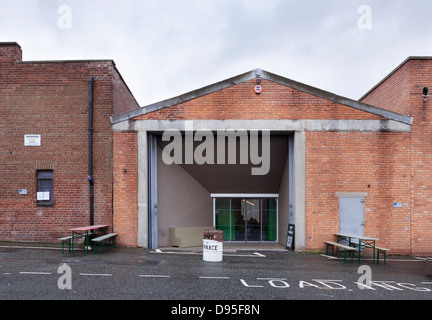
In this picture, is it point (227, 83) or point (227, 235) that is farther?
point (227, 235)

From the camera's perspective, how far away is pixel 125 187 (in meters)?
11.9

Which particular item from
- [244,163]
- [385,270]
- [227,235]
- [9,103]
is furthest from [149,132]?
[385,270]

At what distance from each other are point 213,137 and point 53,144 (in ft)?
20.3

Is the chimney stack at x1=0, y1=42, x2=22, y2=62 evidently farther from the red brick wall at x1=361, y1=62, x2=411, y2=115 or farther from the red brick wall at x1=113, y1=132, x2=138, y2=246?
the red brick wall at x1=361, y1=62, x2=411, y2=115

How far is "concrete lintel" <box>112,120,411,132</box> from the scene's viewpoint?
465 inches

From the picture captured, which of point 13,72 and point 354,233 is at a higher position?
point 13,72

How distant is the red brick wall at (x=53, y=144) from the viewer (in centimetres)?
1208

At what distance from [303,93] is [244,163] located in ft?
13.1

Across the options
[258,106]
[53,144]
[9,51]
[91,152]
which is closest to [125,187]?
[91,152]

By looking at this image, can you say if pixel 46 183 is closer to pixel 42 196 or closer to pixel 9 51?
pixel 42 196

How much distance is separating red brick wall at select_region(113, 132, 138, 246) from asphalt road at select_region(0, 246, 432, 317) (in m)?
0.91

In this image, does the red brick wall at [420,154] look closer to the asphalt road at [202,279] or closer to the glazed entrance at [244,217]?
the asphalt road at [202,279]

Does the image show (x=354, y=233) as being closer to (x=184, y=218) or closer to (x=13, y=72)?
(x=184, y=218)
